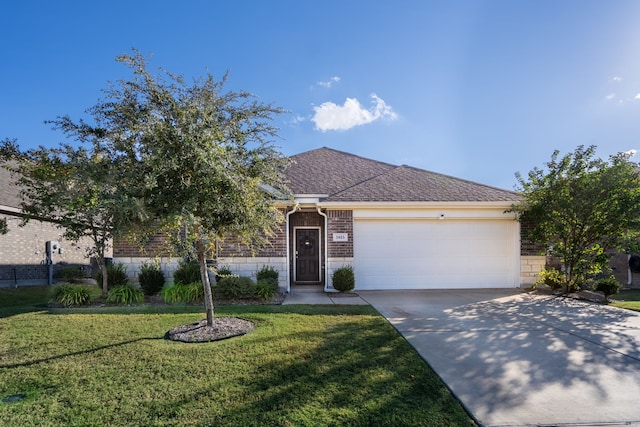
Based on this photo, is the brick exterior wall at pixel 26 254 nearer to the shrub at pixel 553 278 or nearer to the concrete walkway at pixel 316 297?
the concrete walkway at pixel 316 297

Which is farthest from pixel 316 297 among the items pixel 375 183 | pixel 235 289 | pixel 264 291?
pixel 375 183

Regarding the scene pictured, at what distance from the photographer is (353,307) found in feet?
25.8

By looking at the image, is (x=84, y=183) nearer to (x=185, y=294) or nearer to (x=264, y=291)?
(x=185, y=294)

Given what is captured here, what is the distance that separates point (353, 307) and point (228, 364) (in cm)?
400

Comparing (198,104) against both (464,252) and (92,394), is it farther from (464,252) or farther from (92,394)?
(464,252)

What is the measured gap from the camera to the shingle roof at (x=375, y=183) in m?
10.8

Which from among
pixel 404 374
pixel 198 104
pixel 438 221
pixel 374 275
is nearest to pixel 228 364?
pixel 404 374

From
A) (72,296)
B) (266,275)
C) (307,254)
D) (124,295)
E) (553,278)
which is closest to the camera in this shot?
(72,296)

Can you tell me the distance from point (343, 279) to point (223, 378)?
626 centimetres

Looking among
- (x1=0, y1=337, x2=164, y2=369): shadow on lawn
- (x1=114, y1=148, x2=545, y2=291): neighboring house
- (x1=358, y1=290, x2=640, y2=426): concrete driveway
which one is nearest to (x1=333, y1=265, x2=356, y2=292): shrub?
(x1=114, y1=148, x2=545, y2=291): neighboring house

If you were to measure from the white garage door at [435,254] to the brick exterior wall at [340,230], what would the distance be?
29cm

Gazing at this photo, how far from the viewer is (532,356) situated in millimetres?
4746

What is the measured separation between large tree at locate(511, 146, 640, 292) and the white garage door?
1167 mm

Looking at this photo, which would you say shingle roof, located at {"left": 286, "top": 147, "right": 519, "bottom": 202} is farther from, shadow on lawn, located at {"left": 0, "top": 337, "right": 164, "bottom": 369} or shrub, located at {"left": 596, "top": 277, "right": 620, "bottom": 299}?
shadow on lawn, located at {"left": 0, "top": 337, "right": 164, "bottom": 369}
